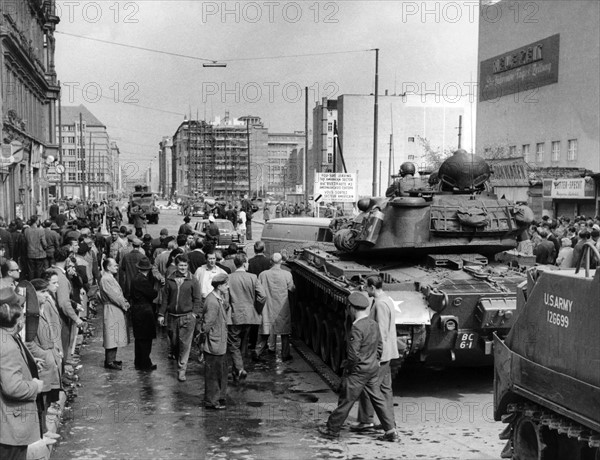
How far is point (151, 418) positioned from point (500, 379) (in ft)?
13.5

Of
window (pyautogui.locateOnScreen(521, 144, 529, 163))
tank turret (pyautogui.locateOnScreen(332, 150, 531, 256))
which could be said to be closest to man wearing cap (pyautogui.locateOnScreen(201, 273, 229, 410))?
tank turret (pyautogui.locateOnScreen(332, 150, 531, 256))

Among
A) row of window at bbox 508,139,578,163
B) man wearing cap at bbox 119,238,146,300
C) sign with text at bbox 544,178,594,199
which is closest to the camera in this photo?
man wearing cap at bbox 119,238,146,300

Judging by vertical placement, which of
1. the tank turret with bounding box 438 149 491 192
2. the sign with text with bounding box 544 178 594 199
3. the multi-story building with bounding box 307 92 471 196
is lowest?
the sign with text with bounding box 544 178 594 199

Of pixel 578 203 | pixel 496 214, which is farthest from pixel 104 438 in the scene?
pixel 578 203

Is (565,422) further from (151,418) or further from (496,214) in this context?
(496,214)

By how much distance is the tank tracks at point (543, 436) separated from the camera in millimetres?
6246

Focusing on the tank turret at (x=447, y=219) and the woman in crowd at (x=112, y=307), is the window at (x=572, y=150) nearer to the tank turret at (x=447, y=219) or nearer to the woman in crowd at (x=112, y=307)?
the tank turret at (x=447, y=219)

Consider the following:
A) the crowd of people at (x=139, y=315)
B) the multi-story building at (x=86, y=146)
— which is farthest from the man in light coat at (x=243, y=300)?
the multi-story building at (x=86, y=146)

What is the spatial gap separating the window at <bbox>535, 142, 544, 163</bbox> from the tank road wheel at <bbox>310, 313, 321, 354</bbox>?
40.3m

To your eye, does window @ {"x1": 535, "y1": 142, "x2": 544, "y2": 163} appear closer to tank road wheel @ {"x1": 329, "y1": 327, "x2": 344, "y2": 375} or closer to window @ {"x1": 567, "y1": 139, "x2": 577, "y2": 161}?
window @ {"x1": 567, "y1": 139, "x2": 577, "y2": 161}

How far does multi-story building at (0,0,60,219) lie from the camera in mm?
32281

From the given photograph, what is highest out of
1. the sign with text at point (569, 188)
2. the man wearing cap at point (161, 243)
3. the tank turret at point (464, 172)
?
the tank turret at point (464, 172)

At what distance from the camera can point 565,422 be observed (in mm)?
6367

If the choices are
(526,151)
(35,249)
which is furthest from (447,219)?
(526,151)
